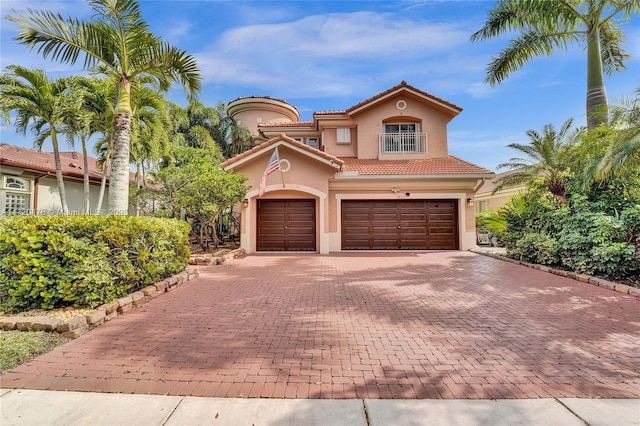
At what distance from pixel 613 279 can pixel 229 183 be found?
12.7 m

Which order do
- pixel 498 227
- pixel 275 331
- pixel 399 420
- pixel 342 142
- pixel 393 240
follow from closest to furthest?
pixel 399 420 → pixel 275 331 → pixel 498 227 → pixel 393 240 → pixel 342 142

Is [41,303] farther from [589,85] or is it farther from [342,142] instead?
[589,85]

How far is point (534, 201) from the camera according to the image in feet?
38.9

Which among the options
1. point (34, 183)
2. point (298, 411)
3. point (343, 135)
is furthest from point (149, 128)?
point (298, 411)

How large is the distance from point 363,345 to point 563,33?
622 inches

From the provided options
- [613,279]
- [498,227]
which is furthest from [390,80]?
[613,279]

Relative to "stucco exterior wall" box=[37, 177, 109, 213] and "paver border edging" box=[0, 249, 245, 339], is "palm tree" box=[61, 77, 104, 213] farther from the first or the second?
"paver border edging" box=[0, 249, 245, 339]

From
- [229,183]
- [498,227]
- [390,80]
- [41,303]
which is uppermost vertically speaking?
[390,80]

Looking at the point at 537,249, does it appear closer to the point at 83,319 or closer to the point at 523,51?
the point at 523,51

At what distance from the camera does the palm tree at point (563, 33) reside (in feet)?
37.2

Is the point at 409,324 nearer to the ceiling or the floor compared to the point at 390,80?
nearer to the floor

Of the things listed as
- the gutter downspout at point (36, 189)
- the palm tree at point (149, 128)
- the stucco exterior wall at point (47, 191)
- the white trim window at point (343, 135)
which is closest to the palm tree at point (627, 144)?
the white trim window at point (343, 135)

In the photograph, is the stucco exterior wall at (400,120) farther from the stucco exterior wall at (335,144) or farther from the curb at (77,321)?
the curb at (77,321)

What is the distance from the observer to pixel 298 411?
290 centimetres
